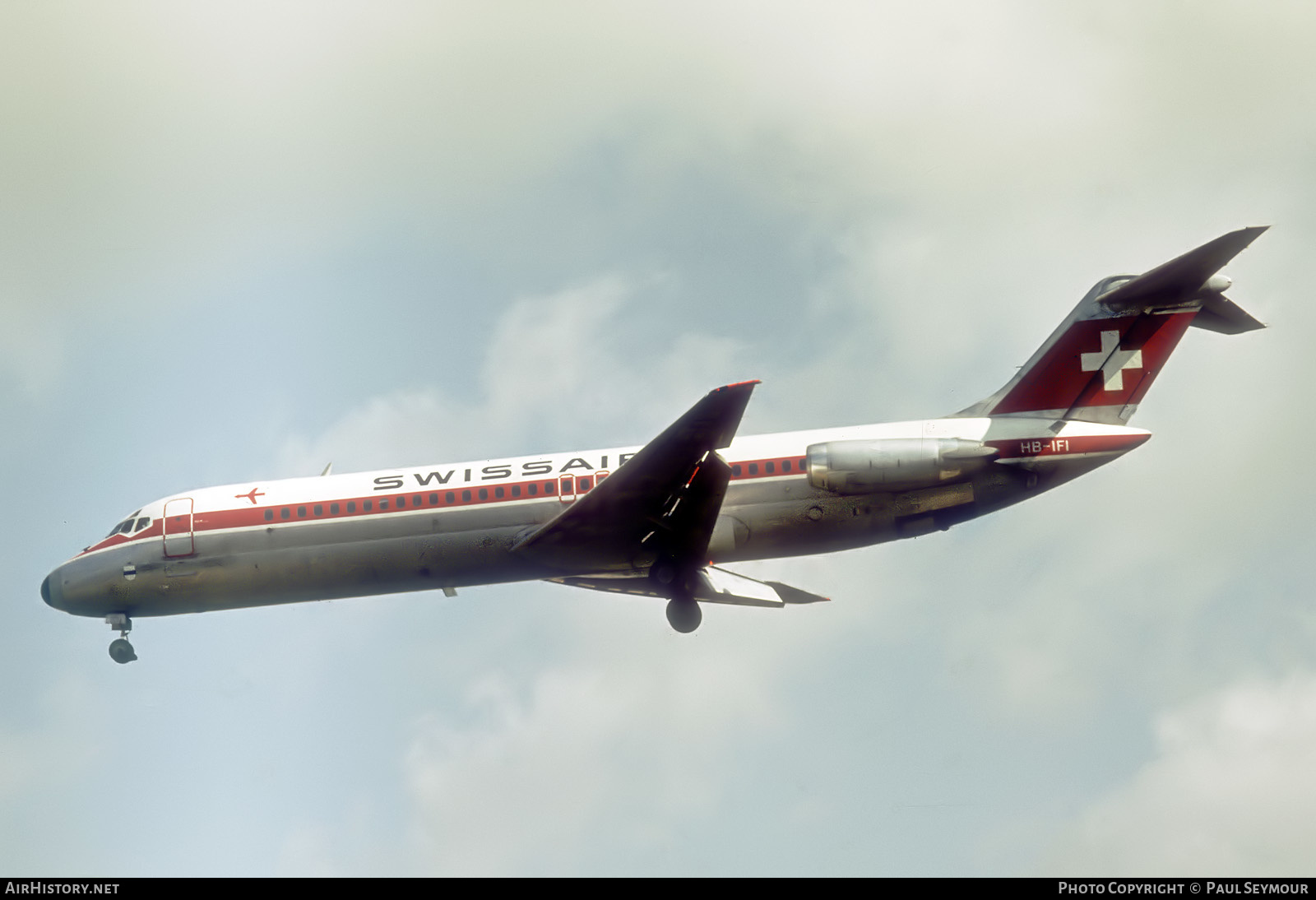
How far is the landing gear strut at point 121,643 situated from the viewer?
27906 mm

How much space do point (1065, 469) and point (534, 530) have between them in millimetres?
10607

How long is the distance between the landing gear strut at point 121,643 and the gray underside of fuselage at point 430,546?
0.63 feet

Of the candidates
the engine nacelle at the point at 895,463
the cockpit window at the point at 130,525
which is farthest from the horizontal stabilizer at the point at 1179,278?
the cockpit window at the point at 130,525

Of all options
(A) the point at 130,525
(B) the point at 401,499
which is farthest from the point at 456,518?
(A) the point at 130,525

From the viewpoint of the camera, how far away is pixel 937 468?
79.6ft

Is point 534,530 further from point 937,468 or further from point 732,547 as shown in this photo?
point 937,468

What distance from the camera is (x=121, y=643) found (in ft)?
91.8

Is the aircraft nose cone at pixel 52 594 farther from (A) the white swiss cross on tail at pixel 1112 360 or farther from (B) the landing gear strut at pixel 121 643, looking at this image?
(A) the white swiss cross on tail at pixel 1112 360

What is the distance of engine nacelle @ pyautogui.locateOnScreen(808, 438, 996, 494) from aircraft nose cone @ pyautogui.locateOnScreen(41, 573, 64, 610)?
17043mm

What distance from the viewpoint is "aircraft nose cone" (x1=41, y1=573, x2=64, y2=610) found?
28.4m

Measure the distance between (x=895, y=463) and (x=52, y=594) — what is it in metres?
18.9

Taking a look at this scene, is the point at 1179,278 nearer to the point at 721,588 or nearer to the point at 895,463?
the point at 895,463
